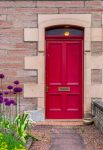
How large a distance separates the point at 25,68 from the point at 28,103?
99 cm

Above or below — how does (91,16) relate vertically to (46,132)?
above

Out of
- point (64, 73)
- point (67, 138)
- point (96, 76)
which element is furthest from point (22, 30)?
point (67, 138)

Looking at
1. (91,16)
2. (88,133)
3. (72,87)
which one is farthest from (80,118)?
(91,16)

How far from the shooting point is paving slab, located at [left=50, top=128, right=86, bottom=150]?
991cm

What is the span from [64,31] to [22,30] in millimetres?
1233

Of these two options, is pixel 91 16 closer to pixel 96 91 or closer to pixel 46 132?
pixel 96 91

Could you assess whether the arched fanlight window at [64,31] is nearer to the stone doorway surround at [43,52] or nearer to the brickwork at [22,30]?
the stone doorway surround at [43,52]

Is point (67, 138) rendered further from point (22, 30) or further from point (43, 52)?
point (22, 30)

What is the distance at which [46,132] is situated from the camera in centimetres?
1173

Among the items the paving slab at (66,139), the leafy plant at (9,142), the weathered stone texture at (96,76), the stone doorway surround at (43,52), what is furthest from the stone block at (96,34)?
the leafy plant at (9,142)

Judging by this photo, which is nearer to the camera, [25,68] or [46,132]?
[46,132]

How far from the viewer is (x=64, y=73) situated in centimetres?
1350

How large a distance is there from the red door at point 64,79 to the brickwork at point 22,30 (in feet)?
1.53

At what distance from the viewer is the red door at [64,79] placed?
1347cm
